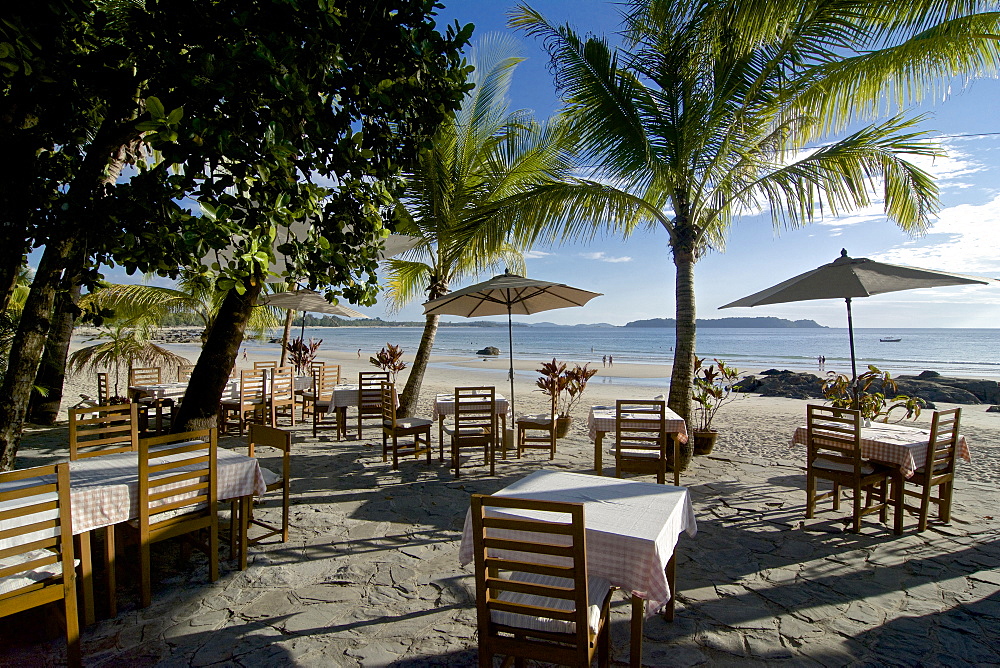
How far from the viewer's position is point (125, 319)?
430 inches

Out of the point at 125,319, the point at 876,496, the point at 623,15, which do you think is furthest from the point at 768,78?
the point at 125,319

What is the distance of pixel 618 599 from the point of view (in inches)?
125

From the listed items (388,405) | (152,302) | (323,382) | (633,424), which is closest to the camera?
(633,424)

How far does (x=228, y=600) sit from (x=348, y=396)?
4845 millimetres

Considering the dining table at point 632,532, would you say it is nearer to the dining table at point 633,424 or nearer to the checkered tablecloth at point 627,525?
the checkered tablecloth at point 627,525

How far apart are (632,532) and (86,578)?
287cm

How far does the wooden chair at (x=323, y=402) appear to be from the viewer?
321 inches

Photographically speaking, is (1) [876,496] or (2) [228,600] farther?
(1) [876,496]

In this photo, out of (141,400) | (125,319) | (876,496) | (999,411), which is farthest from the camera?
(999,411)

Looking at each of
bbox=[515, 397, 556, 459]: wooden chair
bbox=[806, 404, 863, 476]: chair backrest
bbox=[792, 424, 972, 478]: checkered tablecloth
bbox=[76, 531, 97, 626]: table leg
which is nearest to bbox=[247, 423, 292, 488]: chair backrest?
bbox=[76, 531, 97, 626]: table leg

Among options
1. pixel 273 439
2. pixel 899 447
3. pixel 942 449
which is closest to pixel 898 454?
pixel 899 447

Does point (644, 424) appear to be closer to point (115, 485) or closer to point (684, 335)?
point (684, 335)

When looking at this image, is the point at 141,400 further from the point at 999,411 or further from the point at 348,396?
the point at 999,411

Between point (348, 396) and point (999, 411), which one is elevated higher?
point (348, 396)
